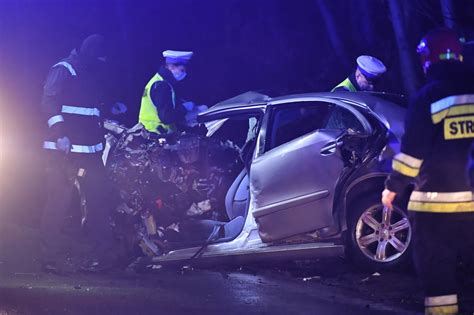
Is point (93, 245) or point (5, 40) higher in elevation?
point (5, 40)

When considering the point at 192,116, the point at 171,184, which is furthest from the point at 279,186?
the point at 192,116

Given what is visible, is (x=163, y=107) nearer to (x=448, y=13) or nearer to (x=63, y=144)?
(x=63, y=144)

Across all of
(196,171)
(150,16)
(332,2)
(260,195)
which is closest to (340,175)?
(260,195)

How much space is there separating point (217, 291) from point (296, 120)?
1.77 metres

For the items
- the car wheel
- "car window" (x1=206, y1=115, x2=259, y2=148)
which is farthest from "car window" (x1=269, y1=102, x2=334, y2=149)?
the car wheel

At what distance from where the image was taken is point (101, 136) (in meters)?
8.04

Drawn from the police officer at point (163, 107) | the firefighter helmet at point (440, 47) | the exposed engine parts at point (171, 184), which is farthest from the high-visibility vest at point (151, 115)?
the firefighter helmet at point (440, 47)

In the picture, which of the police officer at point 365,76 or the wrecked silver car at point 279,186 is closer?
the wrecked silver car at point 279,186

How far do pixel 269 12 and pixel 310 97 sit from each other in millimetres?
6058

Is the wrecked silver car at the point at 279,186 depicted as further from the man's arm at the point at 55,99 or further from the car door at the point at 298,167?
the man's arm at the point at 55,99

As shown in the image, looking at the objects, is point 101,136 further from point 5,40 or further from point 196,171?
point 5,40

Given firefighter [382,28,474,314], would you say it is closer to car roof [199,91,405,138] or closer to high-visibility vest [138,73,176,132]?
car roof [199,91,405,138]

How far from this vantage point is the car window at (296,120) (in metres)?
7.07

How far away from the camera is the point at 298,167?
6.76 meters
